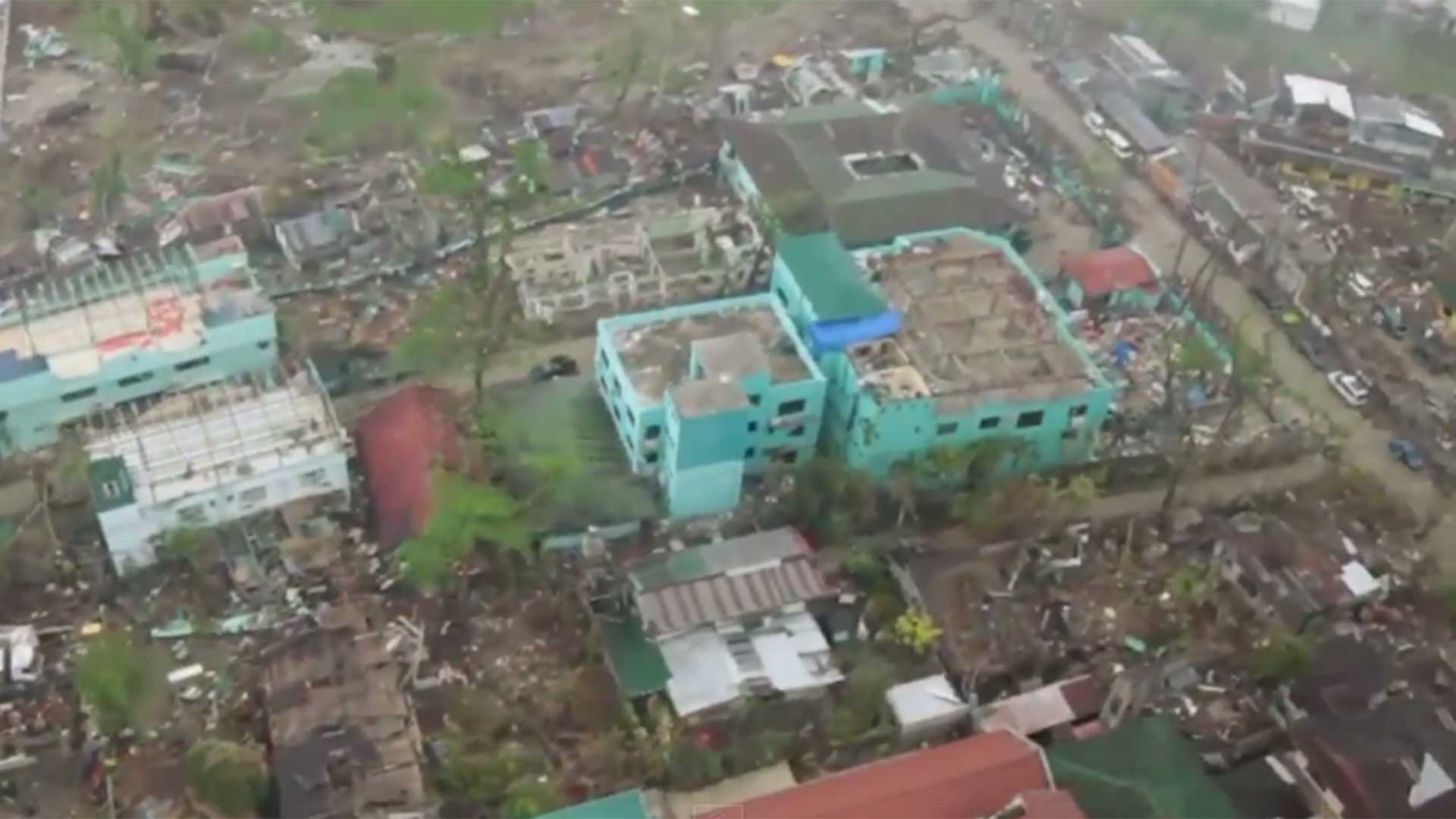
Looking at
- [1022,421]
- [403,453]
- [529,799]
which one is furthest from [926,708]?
[403,453]

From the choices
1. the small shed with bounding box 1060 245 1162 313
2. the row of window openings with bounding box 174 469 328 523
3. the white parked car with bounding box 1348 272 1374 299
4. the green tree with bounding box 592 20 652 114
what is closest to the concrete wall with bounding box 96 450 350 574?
the row of window openings with bounding box 174 469 328 523

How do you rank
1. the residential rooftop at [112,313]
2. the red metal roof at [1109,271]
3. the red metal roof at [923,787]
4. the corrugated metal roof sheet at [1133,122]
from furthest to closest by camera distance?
the corrugated metal roof sheet at [1133,122] → the red metal roof at [1109,271] → the residential rooftop at [112,313] → the red metal roof at [923,787]

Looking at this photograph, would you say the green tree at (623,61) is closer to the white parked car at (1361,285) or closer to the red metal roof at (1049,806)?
the white parked car at (1361,285)

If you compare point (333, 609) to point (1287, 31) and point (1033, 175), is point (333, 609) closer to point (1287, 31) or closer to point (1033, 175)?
point (1033, 175)

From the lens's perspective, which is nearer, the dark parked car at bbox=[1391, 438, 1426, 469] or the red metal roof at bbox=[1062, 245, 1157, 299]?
the dark parked car at bbox=[1391, 438, 1426, 469]

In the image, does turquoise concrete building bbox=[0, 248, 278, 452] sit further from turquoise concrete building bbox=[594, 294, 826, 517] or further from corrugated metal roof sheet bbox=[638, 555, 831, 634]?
corrugated metal roof sheet bbox=[638, 555, 831, 634]

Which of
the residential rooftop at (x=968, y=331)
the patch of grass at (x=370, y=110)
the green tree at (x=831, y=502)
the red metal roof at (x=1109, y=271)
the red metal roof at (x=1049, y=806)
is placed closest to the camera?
the red metal roof at (x=1049, y=806)

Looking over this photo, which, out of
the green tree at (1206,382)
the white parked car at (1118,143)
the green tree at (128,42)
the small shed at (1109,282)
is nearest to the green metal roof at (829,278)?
the small shed at (1109,282)
